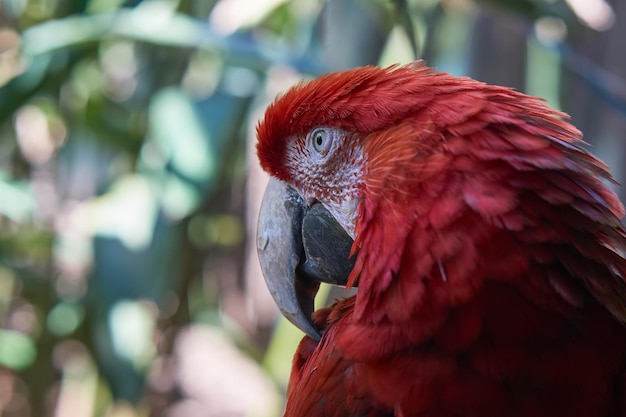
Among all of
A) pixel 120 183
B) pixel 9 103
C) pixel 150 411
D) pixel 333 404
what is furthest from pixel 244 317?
pixel 333 404

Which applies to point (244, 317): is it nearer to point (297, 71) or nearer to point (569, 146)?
point (297, 71)

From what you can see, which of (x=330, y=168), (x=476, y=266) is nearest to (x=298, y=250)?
(x=330, y=168)

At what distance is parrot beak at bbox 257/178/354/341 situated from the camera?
2.10ft

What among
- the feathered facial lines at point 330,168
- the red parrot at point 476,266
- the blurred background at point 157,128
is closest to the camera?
the red parrot at point 476,266

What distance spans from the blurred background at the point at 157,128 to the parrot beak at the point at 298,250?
0.88ft

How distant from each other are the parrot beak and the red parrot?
2.6 inches

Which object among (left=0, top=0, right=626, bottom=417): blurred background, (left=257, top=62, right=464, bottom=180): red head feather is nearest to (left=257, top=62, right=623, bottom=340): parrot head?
(left=257, top=62, right=464, bottom=180): red head feather

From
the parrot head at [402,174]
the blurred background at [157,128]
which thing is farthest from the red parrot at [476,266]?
the blurred background at [157,128]

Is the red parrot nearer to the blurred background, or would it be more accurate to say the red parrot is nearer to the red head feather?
the red head feather

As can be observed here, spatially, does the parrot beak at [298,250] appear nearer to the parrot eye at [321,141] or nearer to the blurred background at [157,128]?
the parrot eye at [321,141]

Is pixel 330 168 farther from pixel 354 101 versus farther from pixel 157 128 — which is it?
pixel 157 128

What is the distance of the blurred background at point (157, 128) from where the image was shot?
1208 mm

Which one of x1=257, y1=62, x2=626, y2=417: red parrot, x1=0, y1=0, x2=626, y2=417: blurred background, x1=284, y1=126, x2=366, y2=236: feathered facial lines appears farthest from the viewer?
x1=0, y1=0, x2=626, y2=417: blurred background

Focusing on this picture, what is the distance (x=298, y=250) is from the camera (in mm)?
660
